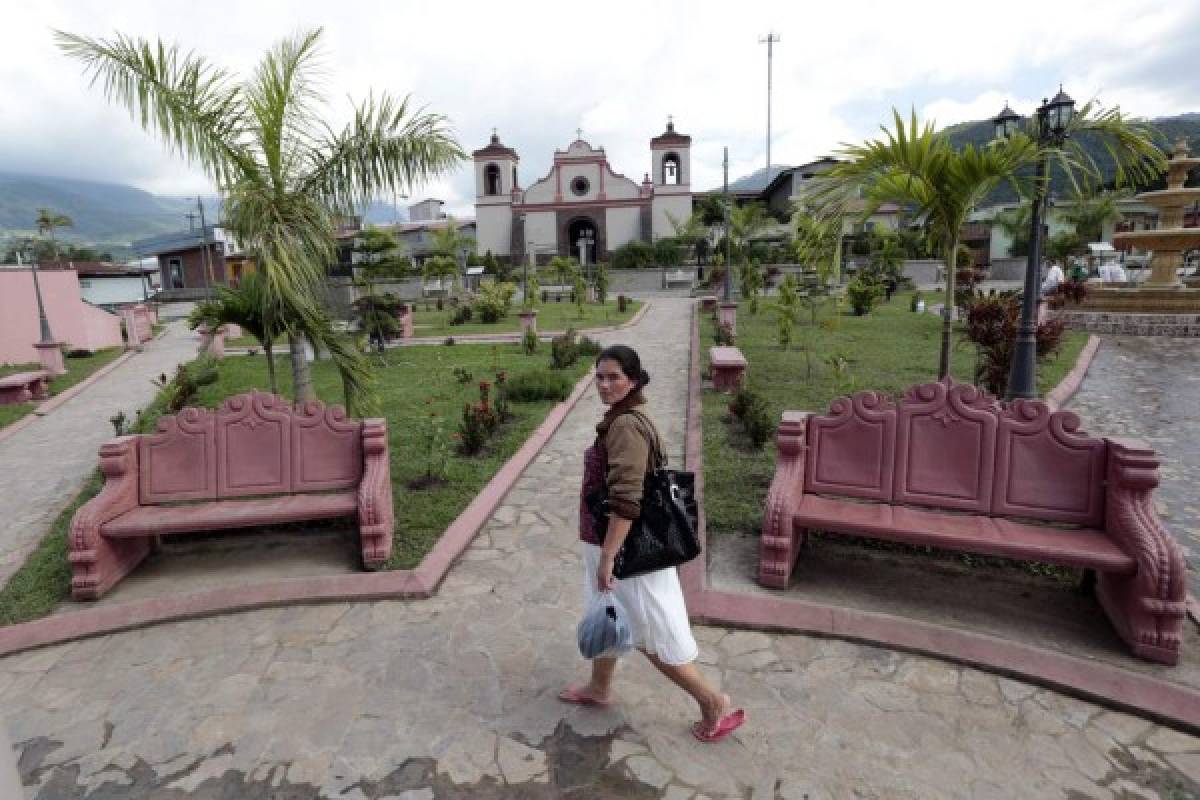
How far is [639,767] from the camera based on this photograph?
2598 millimetres

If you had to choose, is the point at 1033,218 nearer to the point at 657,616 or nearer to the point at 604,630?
the point at 657,616

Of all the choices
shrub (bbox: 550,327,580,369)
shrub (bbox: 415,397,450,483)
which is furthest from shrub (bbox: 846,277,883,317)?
shrub (bbox: 415,397,450,483)

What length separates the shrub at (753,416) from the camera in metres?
6.23

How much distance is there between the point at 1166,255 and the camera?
17141 mm

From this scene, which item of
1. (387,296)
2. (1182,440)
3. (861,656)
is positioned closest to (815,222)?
(861,656)

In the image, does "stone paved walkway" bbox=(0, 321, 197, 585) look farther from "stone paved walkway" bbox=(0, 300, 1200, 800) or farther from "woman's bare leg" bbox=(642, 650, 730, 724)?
"woman's bare leg" bbox=(642, 650, 730, 724)

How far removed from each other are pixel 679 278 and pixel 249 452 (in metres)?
32.4

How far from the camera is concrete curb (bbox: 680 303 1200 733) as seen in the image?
2836 mm

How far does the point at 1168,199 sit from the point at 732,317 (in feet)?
37.3

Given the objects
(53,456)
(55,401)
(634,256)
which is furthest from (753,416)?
(634,256)

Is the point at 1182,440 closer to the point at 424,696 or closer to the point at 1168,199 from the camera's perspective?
the point at 424,696

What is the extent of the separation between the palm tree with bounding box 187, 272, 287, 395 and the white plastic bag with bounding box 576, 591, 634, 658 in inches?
149

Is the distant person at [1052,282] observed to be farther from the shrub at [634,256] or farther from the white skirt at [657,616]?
the shrub at [634,256]

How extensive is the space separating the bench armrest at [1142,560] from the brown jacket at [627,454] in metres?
2.38
